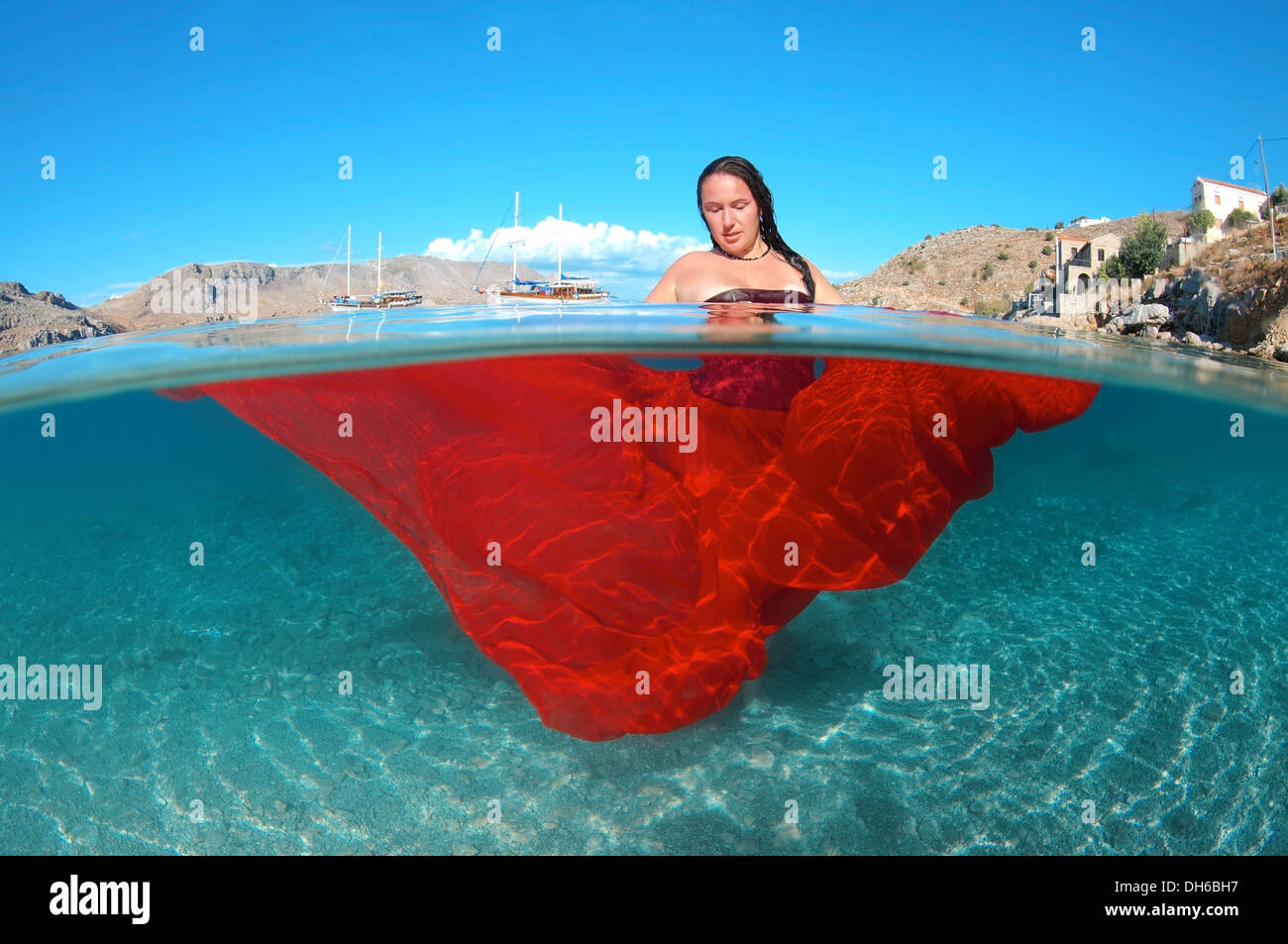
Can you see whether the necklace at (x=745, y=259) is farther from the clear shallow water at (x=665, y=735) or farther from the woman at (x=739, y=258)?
the clear shallow water at (x=665, y=735)

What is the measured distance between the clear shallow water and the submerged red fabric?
2.62 ft

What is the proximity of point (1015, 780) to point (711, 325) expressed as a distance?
176 inches

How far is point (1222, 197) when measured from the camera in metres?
64.2

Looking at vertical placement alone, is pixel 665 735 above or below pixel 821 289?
below

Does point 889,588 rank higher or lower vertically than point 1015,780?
higher

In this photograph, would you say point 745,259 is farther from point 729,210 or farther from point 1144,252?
point 1144,252

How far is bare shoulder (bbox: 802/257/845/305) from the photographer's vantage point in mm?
5565

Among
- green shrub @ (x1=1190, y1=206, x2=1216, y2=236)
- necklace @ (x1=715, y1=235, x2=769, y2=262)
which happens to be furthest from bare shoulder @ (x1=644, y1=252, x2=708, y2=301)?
green shrub @ (x1=1190, y1=206, x2=1216, y2=236)

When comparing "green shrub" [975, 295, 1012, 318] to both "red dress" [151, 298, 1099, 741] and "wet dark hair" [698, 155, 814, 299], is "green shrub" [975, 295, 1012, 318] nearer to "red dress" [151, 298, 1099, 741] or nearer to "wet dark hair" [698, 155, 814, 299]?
"red dress" [151, 298, 1099, 741]

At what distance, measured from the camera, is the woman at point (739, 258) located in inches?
189

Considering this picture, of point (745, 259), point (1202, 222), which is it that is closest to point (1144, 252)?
point (1202, 222)

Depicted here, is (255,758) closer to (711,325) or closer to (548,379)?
(548,379)
